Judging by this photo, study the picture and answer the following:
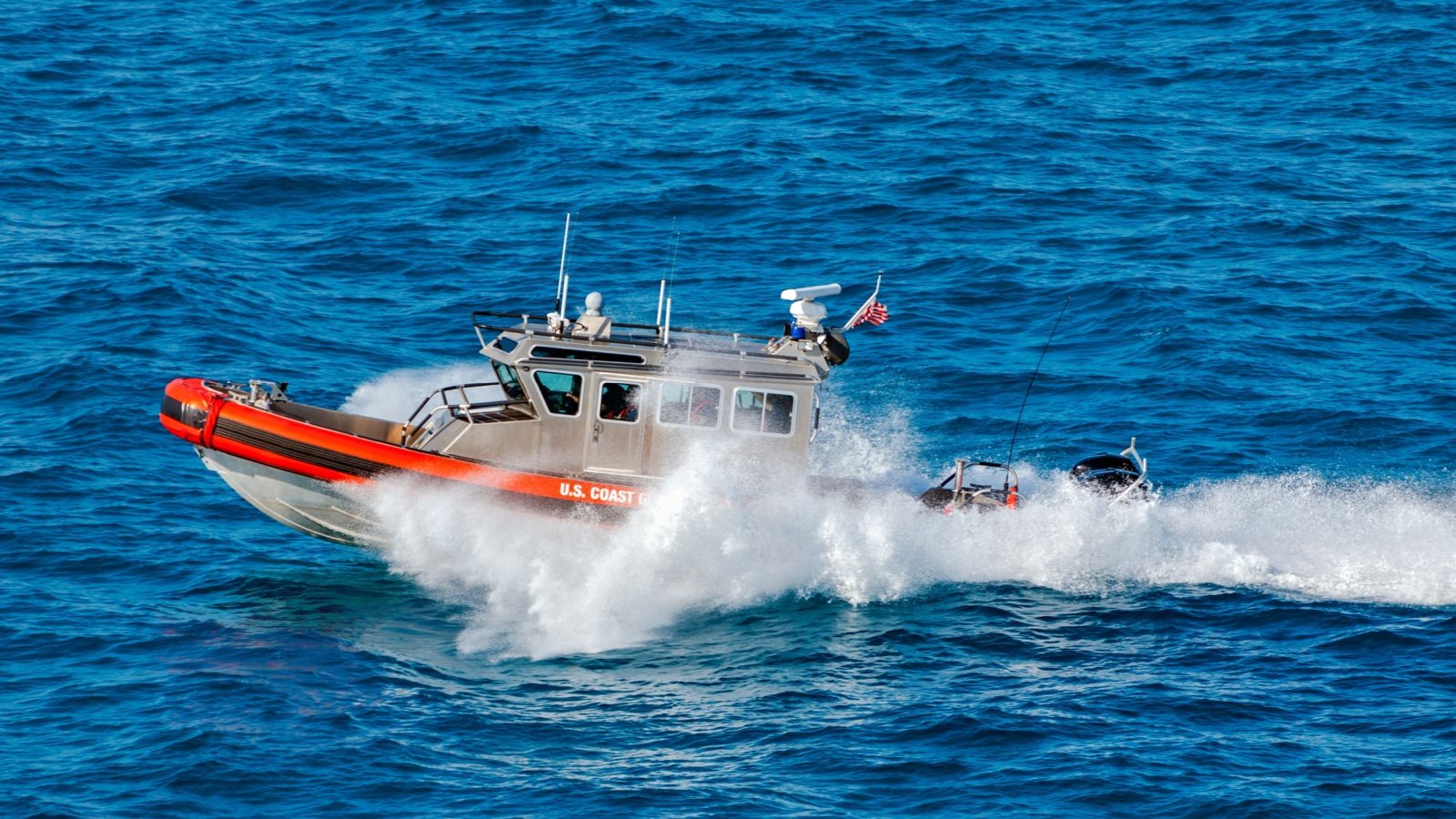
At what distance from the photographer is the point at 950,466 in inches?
1045

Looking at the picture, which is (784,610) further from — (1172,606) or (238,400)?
(238,400)

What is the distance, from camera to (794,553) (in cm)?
2262

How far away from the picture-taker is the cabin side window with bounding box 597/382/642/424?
22.5 metres

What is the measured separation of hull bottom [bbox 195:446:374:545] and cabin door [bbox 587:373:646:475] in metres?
3.22

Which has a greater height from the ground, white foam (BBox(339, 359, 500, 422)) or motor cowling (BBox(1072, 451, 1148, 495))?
white foam (BBox(339, 359, 500, 422))

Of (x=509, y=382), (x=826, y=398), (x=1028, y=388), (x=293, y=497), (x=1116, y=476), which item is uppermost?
(x=1028, y=388)

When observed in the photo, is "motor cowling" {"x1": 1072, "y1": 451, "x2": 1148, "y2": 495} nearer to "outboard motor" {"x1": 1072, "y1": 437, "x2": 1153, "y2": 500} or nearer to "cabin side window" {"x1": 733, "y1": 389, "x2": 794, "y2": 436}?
"outboard motor" {"x1": 1072, "y1": 437, "x2": 1153, "y2": 500}

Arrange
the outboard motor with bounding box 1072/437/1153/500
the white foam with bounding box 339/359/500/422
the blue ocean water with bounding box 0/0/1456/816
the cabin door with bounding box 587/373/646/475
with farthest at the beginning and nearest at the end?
the white foam with bounding box 339/359/500/422 → the outboard motor with bounding box 1072/437/1153/500 → the cabin door with bounding box 587/373/646/475 → the blue ocean water with bounding box 0/0/1456/816

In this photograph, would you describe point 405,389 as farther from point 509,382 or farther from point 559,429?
point 559,429

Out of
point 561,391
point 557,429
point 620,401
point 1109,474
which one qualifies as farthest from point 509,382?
point 1109,474

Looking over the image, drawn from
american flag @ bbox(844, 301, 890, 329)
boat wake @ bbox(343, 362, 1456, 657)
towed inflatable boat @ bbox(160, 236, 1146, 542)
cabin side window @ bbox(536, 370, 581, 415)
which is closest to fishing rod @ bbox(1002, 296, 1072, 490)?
boat wake @ bbox(343, 362, 1456, 657)

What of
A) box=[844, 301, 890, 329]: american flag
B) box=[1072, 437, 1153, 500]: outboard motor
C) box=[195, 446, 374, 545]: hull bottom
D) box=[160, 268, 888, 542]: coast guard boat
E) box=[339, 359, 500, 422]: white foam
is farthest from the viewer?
box=[339, 359, 500, 422]: white foam

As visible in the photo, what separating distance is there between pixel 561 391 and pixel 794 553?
3.78 metres

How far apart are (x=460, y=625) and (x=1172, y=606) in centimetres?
929
